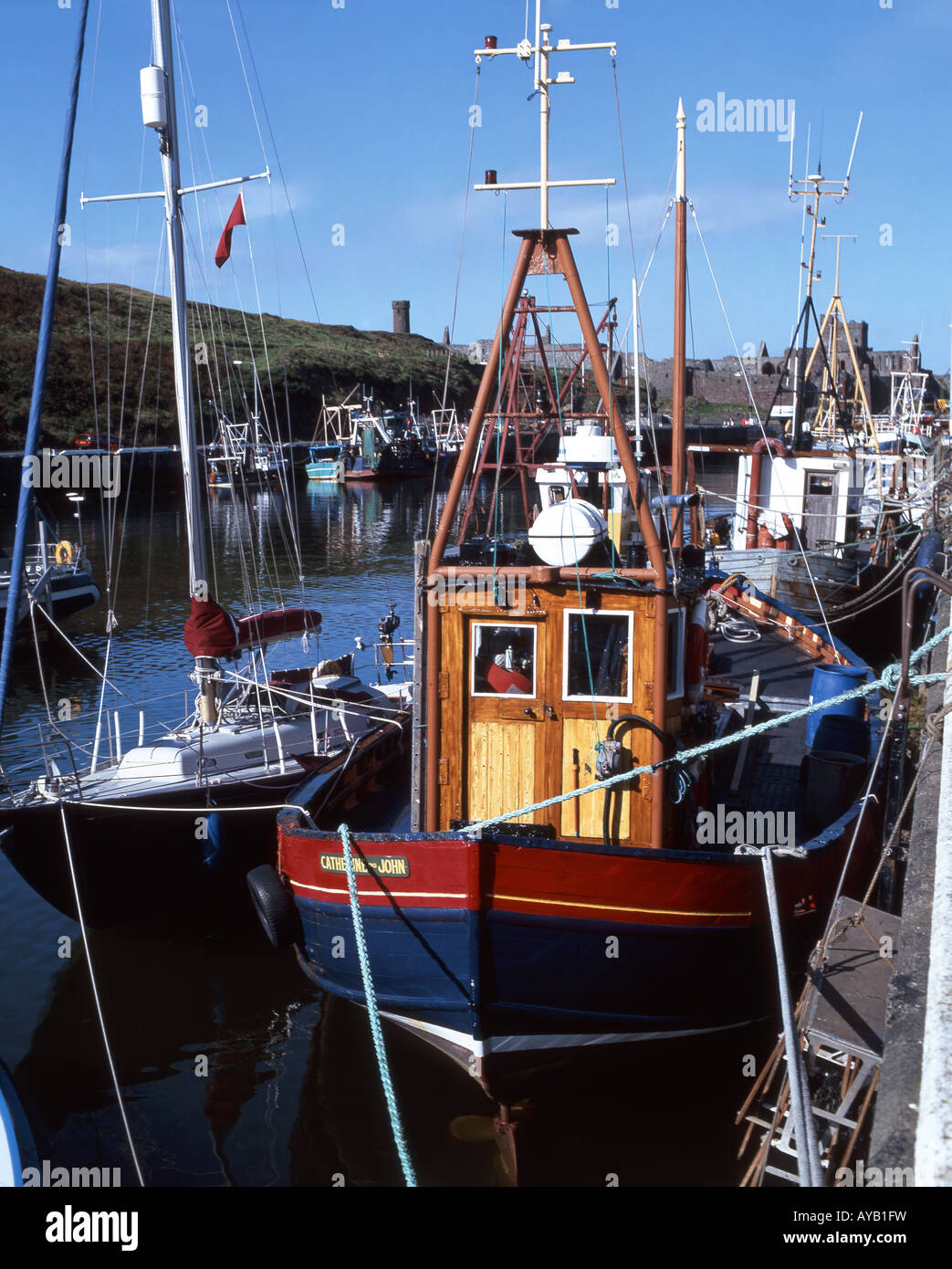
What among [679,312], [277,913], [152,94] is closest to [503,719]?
[277,913]

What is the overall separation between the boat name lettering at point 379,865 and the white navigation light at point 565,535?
2.79 metres

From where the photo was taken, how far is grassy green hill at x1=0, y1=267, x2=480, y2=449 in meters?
70.4

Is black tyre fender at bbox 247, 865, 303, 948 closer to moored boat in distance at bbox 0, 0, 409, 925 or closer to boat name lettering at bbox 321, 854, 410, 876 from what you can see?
moored boat in distance at bbox 0, 0, 409, 925

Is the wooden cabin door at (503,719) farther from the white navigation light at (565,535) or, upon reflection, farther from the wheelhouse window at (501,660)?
the white navigation light at (565,535)

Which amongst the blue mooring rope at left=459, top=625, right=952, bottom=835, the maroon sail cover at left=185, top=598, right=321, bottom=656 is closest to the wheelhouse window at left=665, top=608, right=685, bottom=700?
the blue mooring rope at left=459, top=625, right=952, bottom=835

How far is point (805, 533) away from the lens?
27.8 meters

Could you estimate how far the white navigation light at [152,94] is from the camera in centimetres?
1328

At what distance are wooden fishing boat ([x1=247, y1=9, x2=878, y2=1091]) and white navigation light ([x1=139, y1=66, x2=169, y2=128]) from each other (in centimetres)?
658
